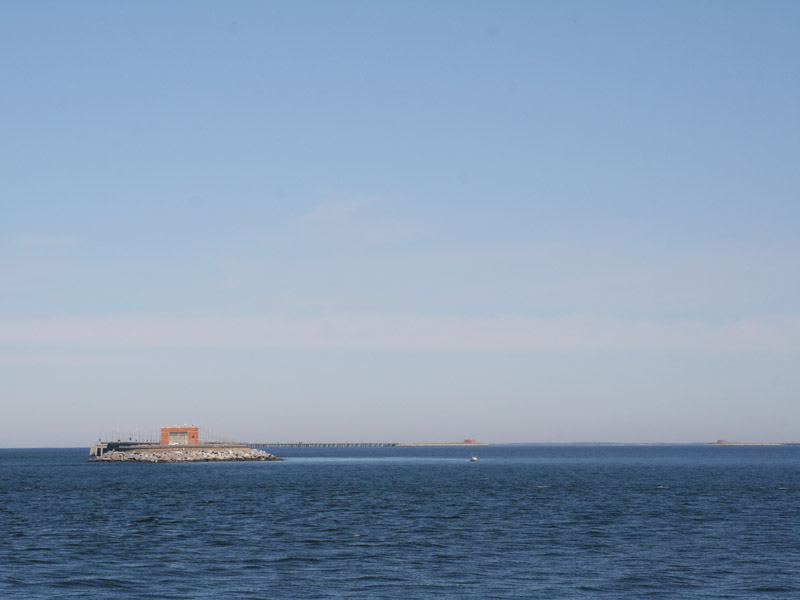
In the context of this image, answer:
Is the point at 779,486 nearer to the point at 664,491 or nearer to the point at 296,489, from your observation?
the point at 664,491

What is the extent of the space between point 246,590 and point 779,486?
8988 centimetres

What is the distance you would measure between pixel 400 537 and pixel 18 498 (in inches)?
2147

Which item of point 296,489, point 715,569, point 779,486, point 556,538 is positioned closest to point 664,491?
point 779,486

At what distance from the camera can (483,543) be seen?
4994 centimetres

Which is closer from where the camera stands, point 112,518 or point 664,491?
point 112,518

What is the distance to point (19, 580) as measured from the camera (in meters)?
37.9

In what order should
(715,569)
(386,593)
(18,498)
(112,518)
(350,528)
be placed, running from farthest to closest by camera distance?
(18,498) → (112,518) → (350,528) → (715,569) → (386,593)

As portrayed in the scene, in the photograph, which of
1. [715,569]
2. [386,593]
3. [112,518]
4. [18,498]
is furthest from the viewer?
[18,498]

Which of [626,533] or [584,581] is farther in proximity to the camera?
[626,533]

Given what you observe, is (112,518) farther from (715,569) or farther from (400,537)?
(715,569)

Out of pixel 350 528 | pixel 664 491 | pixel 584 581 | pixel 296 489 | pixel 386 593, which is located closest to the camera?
pixel 386 593

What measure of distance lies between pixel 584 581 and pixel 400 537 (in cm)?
1730

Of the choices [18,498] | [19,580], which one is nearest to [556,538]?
[19,580]

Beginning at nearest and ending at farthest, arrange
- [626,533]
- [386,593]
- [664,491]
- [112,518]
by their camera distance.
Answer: [386,593], [626,533], [112,518], [664,491]
